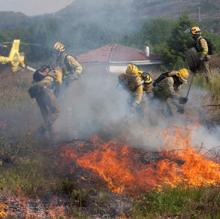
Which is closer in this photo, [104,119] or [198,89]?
[104,119]

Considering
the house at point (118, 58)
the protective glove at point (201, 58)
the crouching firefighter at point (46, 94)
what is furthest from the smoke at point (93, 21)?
the house at point (118, 58)

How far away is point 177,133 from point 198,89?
3365 mm

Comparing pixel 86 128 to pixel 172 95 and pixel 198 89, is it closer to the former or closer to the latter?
pixel 172 95

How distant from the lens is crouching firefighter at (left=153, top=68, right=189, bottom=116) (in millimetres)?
11405

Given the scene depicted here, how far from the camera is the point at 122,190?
8500 mm

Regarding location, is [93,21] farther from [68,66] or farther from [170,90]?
[170,90]

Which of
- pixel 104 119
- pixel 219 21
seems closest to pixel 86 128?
pixel 104 119

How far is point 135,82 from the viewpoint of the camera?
11164 mm

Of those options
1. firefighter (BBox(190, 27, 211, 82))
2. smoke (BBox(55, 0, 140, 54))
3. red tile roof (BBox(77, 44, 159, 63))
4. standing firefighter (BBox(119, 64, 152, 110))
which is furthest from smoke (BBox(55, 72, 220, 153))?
red tile roof (BBox(77, 44, 159, 63))

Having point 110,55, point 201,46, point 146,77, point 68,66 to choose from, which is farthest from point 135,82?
point 110,55

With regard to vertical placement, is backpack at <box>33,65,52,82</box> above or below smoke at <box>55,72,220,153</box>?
above

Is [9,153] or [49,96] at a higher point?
[49,96]

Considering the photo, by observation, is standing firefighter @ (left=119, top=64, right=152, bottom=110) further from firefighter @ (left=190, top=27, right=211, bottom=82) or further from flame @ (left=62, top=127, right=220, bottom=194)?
firefighter @ (left=190, top=27, right=211, bottom=82)

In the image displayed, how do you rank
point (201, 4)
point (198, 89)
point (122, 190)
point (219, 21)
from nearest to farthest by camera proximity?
1. point (122, 190)
2. point (198, 89)
3. point (219, 21)
4. point (201, 4)
